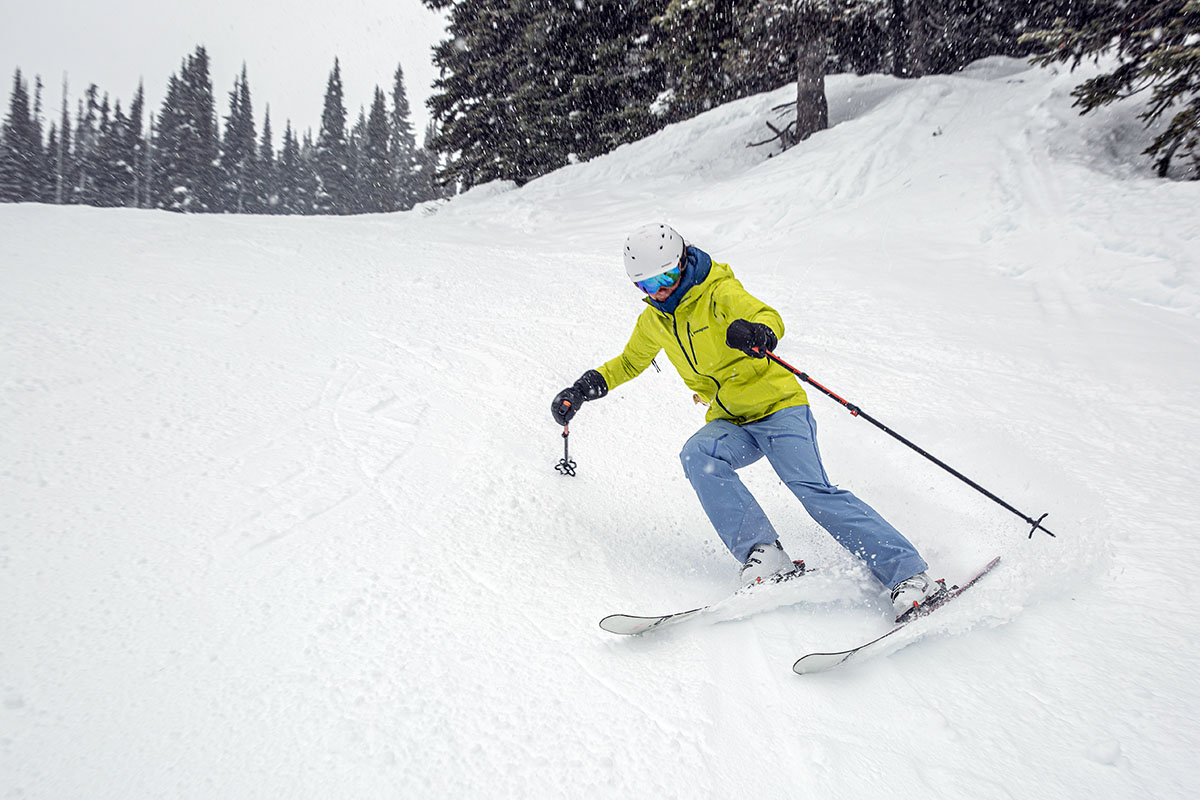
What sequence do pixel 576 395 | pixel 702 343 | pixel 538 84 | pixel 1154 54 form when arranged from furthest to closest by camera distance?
pixel 538 84, pixel 1154 54, pixel 576 395, pixel 702 343

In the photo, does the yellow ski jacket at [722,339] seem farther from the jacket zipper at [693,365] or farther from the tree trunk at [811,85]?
the tree trunk at [811,85]

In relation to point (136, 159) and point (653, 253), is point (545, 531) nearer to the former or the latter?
point (653, 253)

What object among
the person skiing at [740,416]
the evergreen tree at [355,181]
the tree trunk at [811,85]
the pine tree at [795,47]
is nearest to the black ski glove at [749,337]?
the person skiing at [740,416]

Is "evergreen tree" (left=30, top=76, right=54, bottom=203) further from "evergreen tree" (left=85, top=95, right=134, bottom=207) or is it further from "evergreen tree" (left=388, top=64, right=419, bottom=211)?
"evergreen tree" (left=388, top=64, right=419, bottom=211)

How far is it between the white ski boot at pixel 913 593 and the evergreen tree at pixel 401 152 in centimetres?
5205

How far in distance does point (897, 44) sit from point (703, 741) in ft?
60.0

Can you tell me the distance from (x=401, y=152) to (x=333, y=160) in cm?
788

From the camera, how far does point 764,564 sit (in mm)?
2707

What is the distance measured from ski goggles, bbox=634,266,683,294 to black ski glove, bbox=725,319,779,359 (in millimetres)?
389

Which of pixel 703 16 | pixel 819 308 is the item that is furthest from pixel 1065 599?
pixel 703 16

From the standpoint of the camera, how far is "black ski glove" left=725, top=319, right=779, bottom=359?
2.80 m

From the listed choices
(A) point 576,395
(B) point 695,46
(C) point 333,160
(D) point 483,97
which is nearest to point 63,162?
(C) point 333,160

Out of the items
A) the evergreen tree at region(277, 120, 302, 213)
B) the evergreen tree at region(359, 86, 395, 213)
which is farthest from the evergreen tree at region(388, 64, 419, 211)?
the evergreen tree at region(277, 120, 302, 213)

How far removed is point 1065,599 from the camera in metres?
2.51
